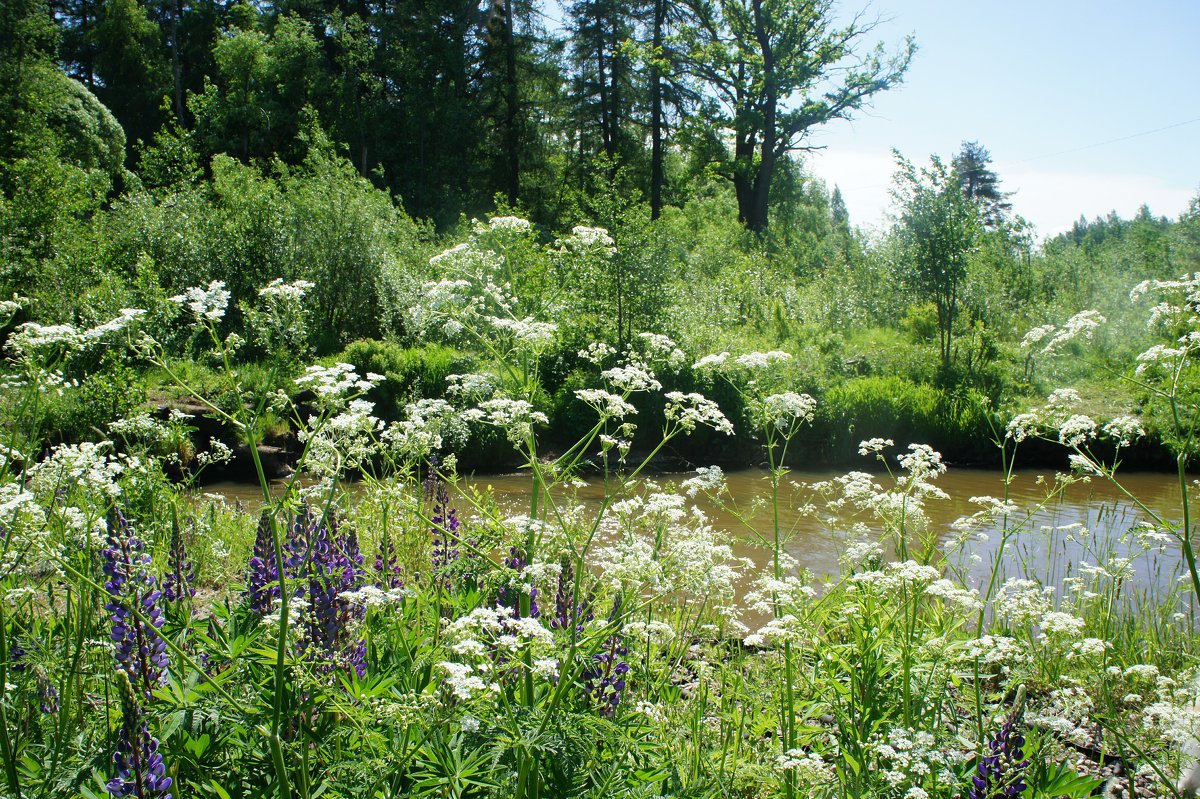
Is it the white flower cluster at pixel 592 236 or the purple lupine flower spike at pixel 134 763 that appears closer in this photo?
the purple lupine flower spike at pixel 134 763

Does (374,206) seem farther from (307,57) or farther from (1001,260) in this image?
(307,57)

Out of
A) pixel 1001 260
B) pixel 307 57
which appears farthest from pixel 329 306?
pixel 307 57

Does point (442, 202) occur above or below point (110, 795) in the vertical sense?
above

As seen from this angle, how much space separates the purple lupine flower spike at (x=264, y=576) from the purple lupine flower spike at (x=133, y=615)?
0.41m

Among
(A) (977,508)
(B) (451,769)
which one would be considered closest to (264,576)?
(B) (451,769)

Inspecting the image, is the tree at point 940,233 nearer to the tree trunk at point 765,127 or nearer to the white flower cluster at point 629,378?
the tree trunk at point 765,127

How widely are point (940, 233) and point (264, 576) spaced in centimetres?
1642

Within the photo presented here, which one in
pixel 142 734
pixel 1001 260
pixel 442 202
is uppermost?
pixel 442 202

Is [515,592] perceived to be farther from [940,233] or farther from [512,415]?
[940,233]

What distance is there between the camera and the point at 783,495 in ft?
38.0

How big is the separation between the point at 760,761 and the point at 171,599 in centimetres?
239

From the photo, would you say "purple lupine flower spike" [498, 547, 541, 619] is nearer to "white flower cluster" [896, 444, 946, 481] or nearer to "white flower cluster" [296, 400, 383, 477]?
"white flower cluster" [296, 400, 383, 477]

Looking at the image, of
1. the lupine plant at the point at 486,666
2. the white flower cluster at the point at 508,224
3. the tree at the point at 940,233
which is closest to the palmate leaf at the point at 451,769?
the lupine plant at the point at 486,666

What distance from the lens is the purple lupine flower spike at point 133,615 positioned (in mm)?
2076
